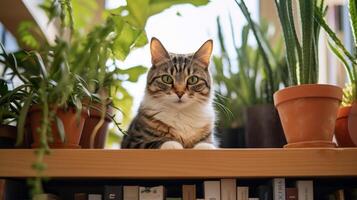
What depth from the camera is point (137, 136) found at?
1117 millimetres

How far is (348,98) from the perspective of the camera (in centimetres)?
109

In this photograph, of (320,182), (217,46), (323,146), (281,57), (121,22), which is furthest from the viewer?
(217,46)

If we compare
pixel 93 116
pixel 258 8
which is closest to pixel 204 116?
pixel 93 116

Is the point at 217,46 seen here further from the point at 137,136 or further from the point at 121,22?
the point at 137,136

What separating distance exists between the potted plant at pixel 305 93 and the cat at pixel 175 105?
22 cm

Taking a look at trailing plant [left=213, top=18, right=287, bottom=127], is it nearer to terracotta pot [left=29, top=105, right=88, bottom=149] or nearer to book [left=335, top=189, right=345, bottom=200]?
book [left=335, top=189, right=345, bottom=200]

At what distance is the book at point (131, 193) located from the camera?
37.6 inches

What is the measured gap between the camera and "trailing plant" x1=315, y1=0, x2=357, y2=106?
3.43ft

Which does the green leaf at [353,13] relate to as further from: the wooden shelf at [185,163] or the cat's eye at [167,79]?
the cat's eye at [167,79]

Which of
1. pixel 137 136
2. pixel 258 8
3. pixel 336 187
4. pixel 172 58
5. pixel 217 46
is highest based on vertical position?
pixel 258 8

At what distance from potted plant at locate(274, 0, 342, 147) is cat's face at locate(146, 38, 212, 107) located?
0.23m

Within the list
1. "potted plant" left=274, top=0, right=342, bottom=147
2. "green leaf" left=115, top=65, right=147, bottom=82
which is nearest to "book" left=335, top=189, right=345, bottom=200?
"potted plant" left=274, top=0, right=342, bottom=147

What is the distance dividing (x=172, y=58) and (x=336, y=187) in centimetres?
55

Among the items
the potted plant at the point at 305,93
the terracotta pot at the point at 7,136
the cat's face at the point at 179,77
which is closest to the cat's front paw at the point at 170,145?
the cat's face at the point at 179,77
